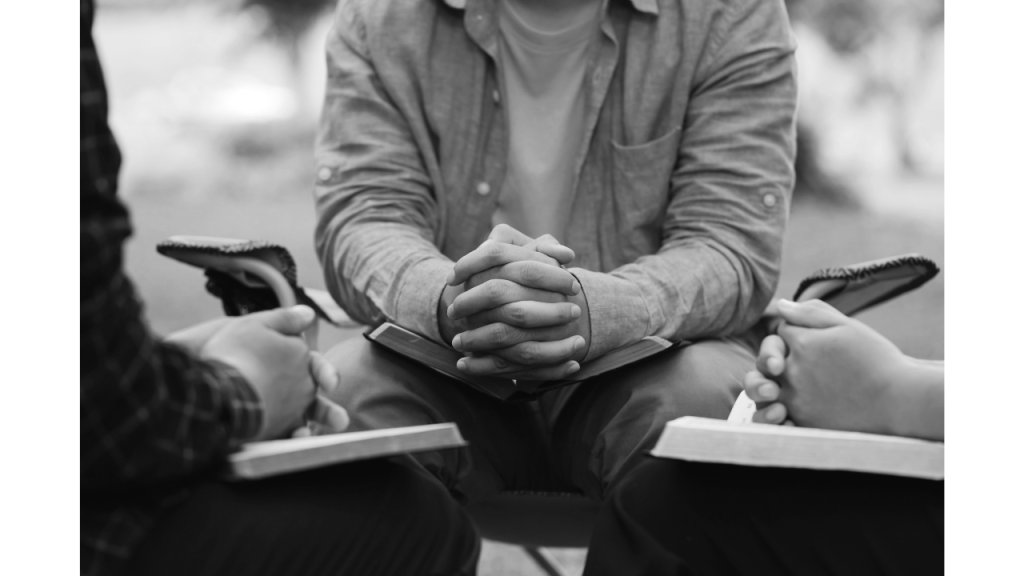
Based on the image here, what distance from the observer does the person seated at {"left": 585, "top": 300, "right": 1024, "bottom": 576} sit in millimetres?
830

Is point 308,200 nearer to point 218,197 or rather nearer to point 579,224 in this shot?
point 218,197

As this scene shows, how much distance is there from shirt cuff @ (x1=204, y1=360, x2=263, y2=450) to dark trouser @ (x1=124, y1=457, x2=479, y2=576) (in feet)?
0.18

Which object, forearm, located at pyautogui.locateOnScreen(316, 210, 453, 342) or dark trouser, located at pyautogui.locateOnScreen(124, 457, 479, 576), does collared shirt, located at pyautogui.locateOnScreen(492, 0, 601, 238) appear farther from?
dark trouser, located at pyautogui.locateOnScreen(124, 457, 479, 576)

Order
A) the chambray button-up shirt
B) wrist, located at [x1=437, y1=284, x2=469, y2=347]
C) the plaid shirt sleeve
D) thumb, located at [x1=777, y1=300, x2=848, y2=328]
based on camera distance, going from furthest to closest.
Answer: the chambray button-up shirt, wrist, located at [x1=437, y1=284, x2=469, y2=347], thumb, located at [x1=777, y1=300, x2=848, y2=328], the plaid shirt sleeve

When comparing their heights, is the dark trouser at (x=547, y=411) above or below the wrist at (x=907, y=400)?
below

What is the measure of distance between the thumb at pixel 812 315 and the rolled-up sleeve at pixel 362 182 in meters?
0.55

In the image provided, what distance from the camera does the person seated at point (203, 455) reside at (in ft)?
2.59

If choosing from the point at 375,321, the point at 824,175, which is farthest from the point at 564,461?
the point at 824,175

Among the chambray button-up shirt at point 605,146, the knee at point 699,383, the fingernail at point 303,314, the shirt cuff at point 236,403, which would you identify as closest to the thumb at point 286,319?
the fingernail at point 303,314

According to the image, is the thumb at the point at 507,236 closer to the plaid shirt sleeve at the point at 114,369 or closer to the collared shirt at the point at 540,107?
the collared shirt at the point at 540,107

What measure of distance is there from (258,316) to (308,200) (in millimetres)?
5325

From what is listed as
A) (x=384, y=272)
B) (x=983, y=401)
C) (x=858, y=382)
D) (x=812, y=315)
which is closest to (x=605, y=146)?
(x=384, y=272)

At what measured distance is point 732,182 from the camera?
5.04 feet

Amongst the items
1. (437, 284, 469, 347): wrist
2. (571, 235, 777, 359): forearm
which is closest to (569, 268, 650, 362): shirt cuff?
(571, 235, 777, 359): forearm
